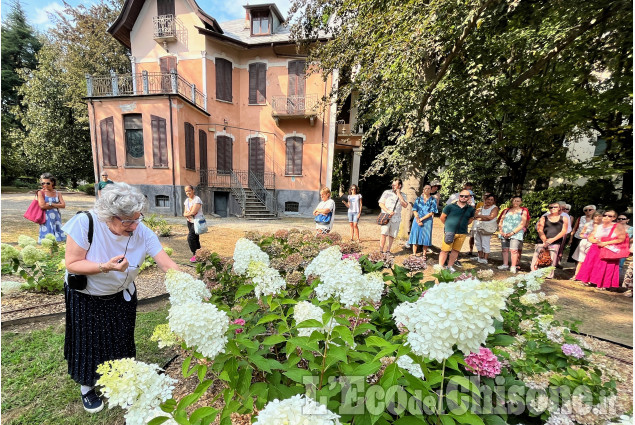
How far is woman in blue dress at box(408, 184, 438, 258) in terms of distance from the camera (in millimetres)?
6070

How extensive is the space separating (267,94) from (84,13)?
47.2 feet

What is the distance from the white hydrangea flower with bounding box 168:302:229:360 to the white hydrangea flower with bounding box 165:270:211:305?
9.6 inches

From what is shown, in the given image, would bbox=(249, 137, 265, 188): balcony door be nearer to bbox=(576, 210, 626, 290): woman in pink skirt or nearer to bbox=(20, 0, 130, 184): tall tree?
bbox=(20, 0, 130, 184): tall tree

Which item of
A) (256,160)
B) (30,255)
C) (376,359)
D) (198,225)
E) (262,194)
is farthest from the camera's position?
(256,160)

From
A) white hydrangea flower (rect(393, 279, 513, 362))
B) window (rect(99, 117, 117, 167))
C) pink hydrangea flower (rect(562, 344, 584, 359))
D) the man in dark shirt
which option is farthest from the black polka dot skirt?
window (rect(99, 117, 117, 167))

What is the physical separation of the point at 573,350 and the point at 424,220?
459cm

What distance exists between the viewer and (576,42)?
225 inches

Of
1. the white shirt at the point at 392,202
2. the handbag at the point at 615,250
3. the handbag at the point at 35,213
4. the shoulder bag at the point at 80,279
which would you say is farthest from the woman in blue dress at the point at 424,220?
the handbag at the point at 35,213

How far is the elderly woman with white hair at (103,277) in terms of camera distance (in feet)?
5.67

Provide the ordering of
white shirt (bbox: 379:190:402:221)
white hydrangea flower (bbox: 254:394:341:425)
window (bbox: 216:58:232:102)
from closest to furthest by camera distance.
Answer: white hydrangea flower (bbox: 254:394:341:425), white shirt (bbox: 379:190:402:221), window (bbox: 216:58:232:102)

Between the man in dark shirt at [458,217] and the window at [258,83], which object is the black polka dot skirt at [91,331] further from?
the window at [258,83]

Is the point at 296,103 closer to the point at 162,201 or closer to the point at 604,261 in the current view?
the point at 162,201

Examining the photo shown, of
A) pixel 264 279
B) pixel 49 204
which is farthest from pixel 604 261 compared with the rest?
pixel 49 204

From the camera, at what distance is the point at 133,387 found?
0.99 m
